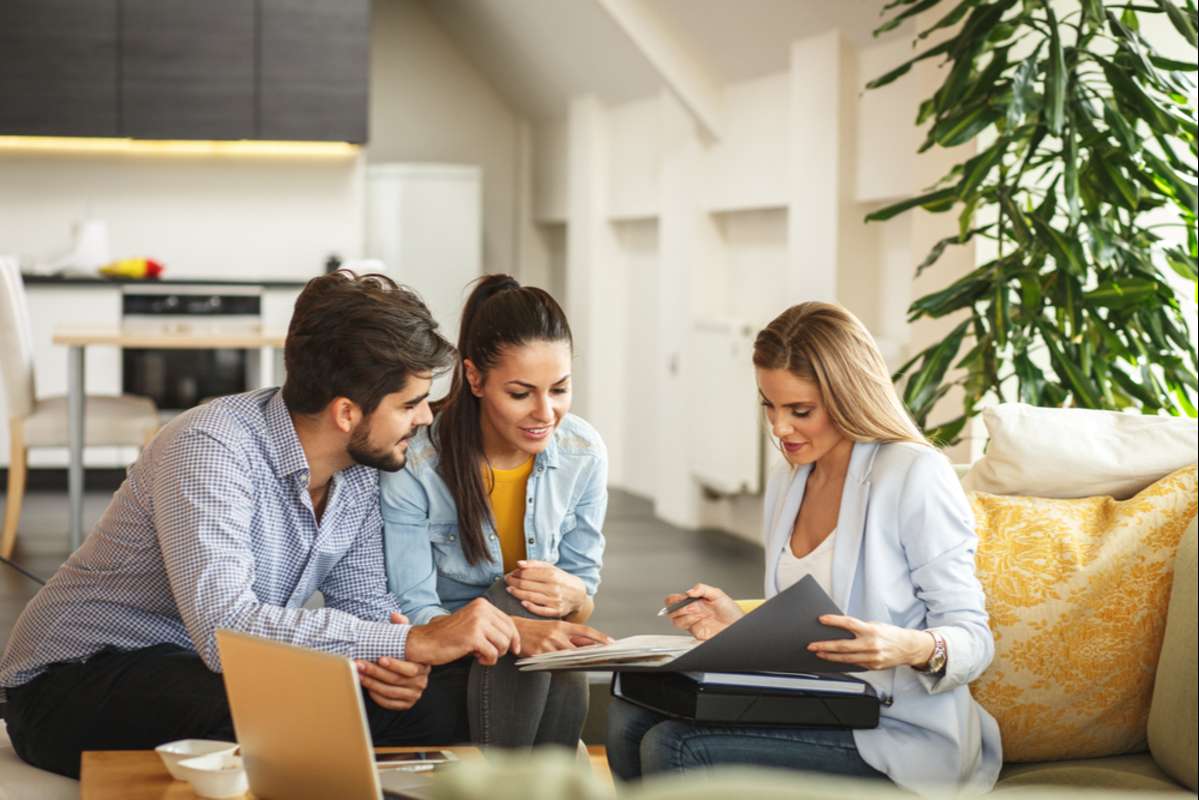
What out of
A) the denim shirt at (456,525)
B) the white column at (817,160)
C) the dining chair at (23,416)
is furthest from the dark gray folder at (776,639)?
the dining chair at (23,416)

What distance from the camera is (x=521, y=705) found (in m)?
2.16

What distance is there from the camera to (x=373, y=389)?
2.16 metres

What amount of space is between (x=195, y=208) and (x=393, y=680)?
662 centimetres

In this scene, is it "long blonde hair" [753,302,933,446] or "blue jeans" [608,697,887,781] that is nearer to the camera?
"blue jeans" [608,697,887,781]

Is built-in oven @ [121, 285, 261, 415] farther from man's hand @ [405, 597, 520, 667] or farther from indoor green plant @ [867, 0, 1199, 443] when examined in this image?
man's hand @ [405, 597, 520, 667]

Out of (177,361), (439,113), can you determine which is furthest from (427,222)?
(177,361)

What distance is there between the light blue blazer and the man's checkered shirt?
651 millimetres

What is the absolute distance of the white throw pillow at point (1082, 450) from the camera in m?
2.31

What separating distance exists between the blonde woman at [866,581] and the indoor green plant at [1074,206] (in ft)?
3.36

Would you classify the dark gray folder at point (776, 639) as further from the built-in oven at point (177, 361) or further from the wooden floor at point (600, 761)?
the built-in oven at point (177, 361)

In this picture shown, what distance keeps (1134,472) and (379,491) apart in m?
1.16

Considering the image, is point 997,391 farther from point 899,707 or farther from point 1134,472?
point 899,707

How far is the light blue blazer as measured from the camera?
2047 mm

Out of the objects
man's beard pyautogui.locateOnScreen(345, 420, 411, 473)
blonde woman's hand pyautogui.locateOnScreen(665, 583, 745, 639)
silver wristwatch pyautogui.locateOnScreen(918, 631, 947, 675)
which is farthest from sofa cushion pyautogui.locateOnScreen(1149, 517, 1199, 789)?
man's beard pyautogui.locateOnScreen(345, 420, 411, 473)
